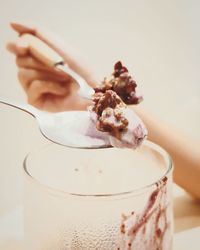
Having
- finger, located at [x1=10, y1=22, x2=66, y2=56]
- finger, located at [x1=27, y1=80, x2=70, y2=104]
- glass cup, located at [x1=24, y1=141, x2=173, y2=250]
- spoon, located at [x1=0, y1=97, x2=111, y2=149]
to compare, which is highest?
finger, located at [x1=10, y1=22, x2=66, y2=56]

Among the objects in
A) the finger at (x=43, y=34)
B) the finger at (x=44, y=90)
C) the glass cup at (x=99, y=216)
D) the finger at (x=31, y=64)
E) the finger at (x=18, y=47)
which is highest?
the finger at (x=43, y=34)

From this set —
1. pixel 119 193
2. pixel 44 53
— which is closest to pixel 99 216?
pixel 119 193

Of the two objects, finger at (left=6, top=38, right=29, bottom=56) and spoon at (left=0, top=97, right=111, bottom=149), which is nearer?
spoon at (left=0, top=97, right=111, bottom=149)

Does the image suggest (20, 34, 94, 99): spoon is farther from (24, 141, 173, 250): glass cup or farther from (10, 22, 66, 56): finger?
(24, 141, 173, 250): glass cup

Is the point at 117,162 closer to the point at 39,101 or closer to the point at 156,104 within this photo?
the point at 39,101

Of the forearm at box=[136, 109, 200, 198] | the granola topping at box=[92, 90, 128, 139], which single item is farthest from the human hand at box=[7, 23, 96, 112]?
the granola topping at box=[92, 90, 128, 139]

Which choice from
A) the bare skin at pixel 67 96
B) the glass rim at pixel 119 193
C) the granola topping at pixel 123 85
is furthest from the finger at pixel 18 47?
the glass rim at pixel 119 193

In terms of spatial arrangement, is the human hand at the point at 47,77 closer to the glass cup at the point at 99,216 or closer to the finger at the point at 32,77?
the finger at the point at 32,77
